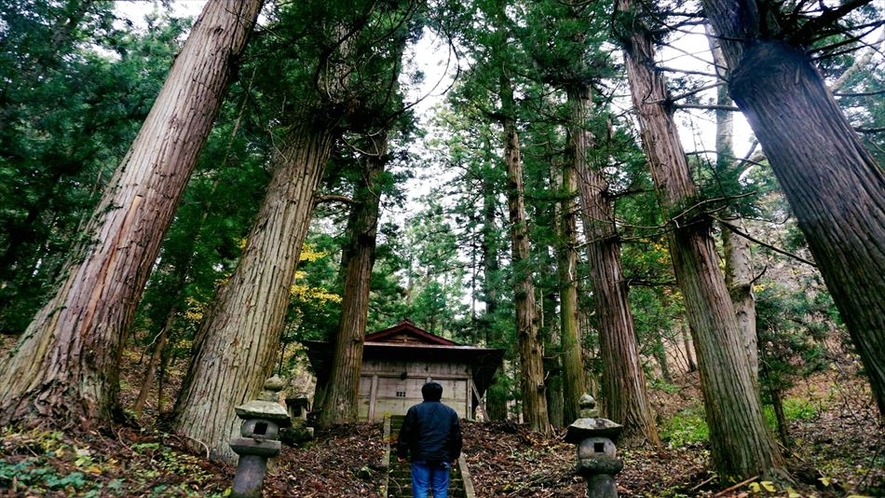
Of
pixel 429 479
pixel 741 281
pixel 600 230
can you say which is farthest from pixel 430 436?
pixel 741 281

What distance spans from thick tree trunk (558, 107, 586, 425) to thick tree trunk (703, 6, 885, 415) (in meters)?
4.82

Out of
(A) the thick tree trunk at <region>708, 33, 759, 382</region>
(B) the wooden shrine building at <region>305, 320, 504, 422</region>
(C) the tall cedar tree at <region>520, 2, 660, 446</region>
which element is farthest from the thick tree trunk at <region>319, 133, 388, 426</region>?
(A) the thick tree trunk at <region>708, 33, 759, 382</region>

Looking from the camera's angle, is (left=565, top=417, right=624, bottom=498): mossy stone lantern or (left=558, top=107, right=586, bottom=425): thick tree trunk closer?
(left=565, top=417, right=624, bottom=498): mossy stone lantern

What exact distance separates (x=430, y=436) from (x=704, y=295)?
11.3ft

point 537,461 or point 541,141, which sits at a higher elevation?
point 541,141

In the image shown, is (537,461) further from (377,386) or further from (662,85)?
(377,386)

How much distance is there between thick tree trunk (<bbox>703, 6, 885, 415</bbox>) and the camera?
8.19ft

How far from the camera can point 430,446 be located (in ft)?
14.2

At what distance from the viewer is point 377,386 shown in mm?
13578

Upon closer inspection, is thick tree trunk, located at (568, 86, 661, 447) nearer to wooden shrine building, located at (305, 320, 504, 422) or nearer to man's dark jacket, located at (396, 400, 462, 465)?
man's dark jacket, located at (396, 400, 462, 465)

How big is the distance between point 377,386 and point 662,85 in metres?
11.6

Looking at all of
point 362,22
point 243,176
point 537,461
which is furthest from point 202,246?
point 537,461

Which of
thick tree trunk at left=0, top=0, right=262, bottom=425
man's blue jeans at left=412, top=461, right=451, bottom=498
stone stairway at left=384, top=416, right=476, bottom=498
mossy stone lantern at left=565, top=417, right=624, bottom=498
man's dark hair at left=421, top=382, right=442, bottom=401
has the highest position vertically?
thick tree trunk at left=0, top=0, right=262, bottom=425

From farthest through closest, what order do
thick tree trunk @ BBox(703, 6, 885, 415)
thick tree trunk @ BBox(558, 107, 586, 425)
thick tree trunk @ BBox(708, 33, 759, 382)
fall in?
thick tree trunk @ BBox(558, 107, 586, 425)
thick tree trunk @ BBox(708, 33, 759, 382)
thick tree trunk @ BBox(703, 6, 885, 415)
